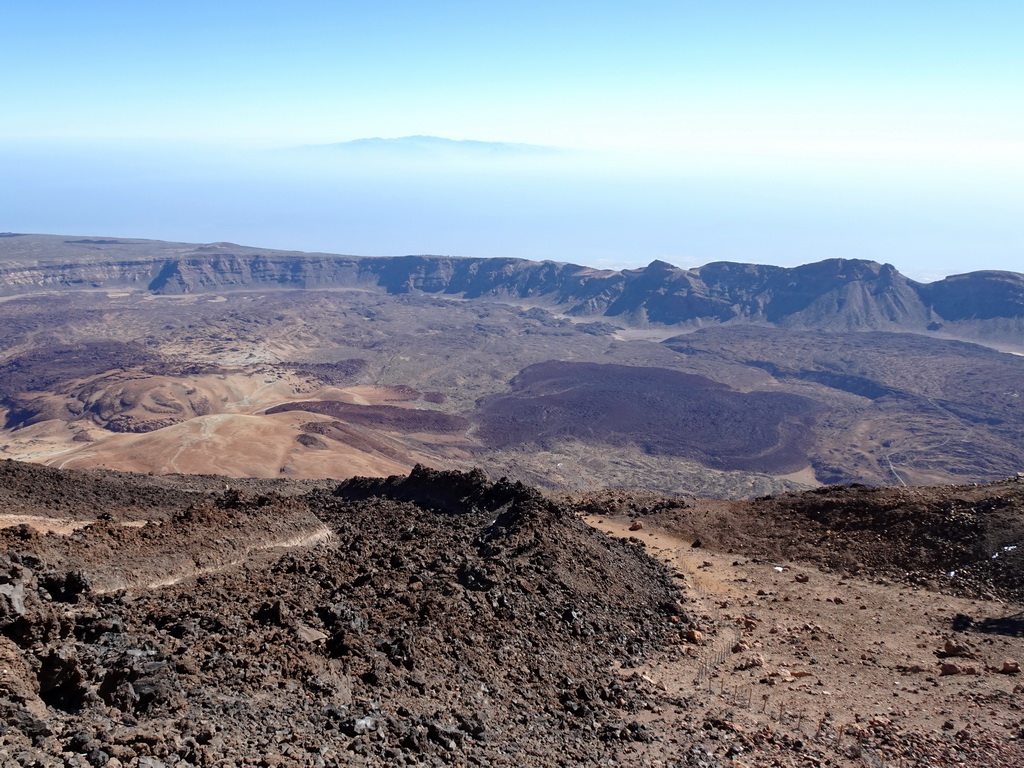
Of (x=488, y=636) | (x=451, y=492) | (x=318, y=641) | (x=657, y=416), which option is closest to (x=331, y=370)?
(x=657, y=416)

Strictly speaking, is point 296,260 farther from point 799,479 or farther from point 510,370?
point 799,479

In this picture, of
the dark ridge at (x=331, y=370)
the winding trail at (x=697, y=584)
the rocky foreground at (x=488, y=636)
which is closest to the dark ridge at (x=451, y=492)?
the rocky foreground at (x=488, y=636)

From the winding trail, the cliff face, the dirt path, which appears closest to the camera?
the dirt path

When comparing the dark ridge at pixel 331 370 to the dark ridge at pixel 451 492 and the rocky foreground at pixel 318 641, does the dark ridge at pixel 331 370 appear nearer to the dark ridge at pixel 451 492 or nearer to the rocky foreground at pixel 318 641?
the dark ridge at pixel 451 492

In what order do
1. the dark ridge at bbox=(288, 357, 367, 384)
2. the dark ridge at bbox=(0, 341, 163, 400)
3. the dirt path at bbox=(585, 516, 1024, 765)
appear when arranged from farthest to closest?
the dark ridge at bbox=(288, 357, 367, 384), the dark ridge at bbox=(0, 341, 163, 400), the dirt path at bbox=(585, 516, 1024, 765)

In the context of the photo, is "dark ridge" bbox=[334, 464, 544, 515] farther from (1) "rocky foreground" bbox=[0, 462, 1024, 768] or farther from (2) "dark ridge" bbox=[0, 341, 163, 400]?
(2) "dark ridge" bbox=[0, 341, 163, 400]

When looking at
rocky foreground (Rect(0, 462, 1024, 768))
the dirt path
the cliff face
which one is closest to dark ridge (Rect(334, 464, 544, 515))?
rocky foreground (Rect(0, 462, 1024, 768))

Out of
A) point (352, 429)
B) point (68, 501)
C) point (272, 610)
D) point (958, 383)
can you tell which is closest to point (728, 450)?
point (352, 429)

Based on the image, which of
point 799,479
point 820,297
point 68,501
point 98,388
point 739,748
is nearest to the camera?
point 739,748
